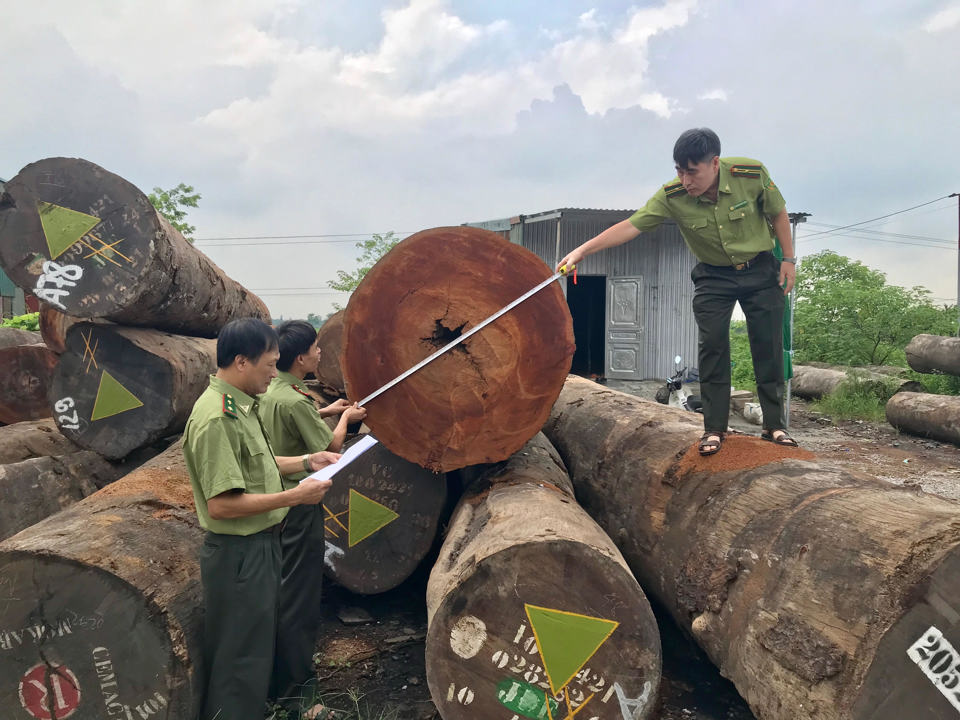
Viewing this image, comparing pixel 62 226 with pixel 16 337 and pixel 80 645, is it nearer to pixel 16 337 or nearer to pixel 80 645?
pixel 80 645

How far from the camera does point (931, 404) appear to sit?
30.9 feet

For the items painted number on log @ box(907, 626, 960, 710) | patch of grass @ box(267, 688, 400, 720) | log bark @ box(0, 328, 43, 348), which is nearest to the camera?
painted number on log @ box(907, 626, 960, 710)

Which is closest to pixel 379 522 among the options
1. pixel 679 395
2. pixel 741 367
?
pixel 679 395

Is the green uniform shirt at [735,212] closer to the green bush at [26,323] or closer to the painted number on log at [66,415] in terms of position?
the painted number on log at [66,415]

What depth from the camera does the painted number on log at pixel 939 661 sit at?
67.2 inches

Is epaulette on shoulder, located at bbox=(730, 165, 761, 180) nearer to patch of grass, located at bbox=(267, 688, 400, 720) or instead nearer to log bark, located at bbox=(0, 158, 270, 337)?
patch of grass, located at bbox=(267, 688, 400, 720)

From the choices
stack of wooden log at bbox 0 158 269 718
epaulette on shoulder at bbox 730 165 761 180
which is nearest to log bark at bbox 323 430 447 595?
stack of wooden log at bbox 0 158 269 718

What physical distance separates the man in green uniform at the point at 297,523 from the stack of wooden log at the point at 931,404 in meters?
9.51

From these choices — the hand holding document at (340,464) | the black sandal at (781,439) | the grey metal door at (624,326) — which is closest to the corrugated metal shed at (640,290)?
the grey metal door at (624,326)

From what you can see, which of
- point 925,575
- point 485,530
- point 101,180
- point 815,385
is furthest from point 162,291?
point 815,385

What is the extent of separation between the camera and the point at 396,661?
10.5ft

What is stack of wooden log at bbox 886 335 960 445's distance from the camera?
9023 millimetres

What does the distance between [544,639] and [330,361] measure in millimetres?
3313

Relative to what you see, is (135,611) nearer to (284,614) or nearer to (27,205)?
(284,614)
